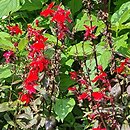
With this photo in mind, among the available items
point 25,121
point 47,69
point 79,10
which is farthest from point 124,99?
point 79,10

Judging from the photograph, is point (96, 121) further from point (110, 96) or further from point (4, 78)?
point (4, 78)

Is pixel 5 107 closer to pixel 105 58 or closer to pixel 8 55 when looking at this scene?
pixel 8 55

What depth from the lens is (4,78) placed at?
3285 millimetres

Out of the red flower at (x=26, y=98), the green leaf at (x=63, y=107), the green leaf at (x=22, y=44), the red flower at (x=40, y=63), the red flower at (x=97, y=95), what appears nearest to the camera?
the red flower at (x=97, y=95)

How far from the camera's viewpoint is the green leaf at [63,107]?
2.88 m

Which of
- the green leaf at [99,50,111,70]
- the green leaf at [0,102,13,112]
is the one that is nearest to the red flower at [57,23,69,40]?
the green leaf at [99,50,111,70]

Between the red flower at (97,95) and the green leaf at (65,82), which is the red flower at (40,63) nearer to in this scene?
the red flower at (97,95)

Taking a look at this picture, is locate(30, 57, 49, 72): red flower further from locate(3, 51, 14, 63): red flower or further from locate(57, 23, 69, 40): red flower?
locate(3, 51, 14, 63): red flower

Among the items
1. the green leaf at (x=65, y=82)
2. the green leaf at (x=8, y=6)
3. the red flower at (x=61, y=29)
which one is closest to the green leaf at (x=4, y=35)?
the green leaf at (x=8, y=6)

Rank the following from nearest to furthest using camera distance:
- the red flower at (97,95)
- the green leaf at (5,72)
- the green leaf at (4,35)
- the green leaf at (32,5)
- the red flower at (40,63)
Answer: the red flower at (97,95) → the red flower at (40,63) → the green leaf at (5,72) → the green leaf at (4,35) → the green leaf at (32,5)

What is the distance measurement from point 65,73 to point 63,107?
35cm

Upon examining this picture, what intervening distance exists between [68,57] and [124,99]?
64 cm

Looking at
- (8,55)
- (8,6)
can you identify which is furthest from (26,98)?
(8,6)

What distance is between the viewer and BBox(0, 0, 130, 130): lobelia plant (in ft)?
8.64
